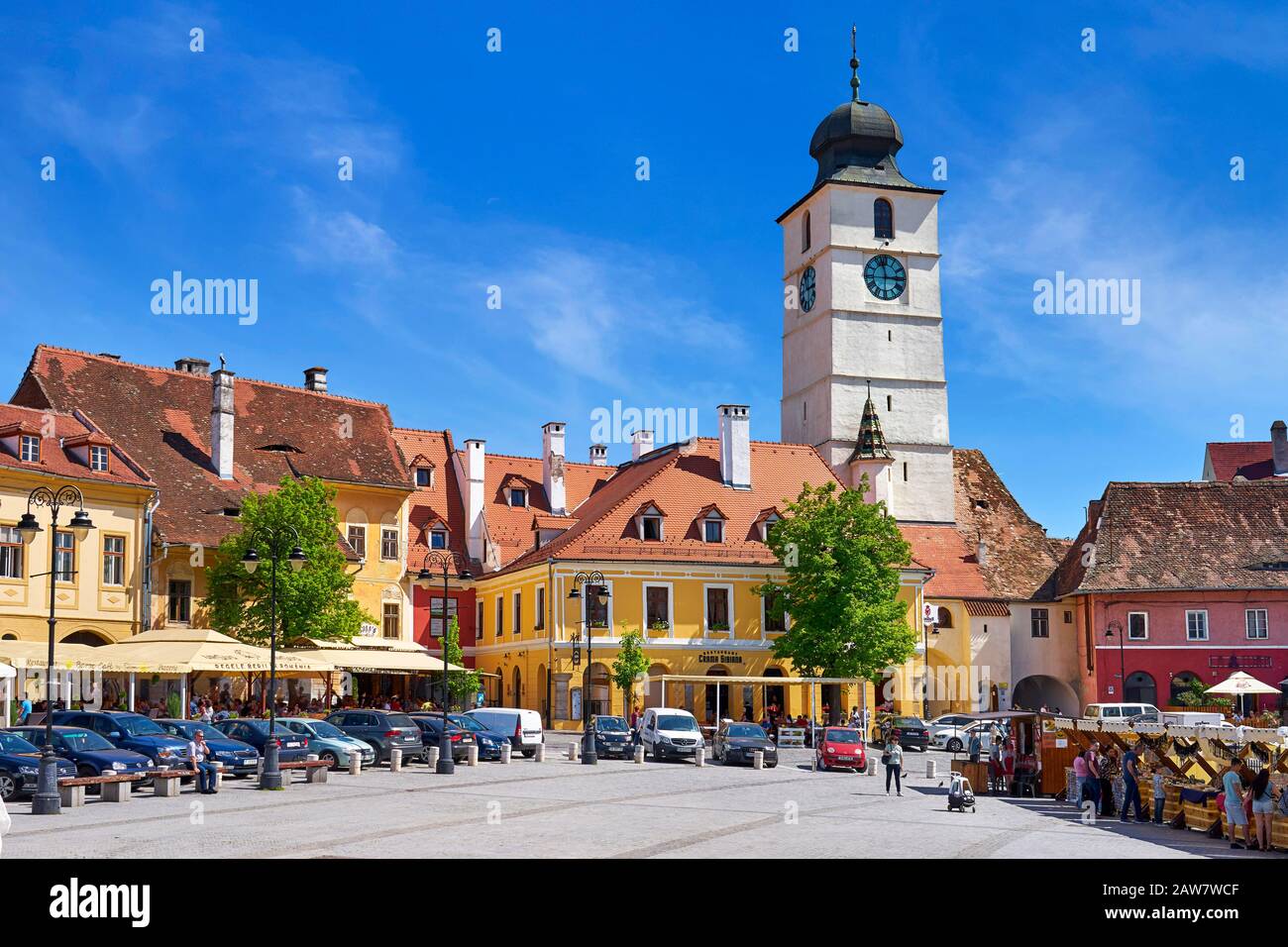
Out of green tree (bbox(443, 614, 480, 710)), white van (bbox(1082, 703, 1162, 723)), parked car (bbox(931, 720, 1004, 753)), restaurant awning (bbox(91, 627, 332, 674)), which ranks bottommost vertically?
parked car (bbox(931, 720, 1004, 753))

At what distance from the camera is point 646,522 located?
62781 millimetres

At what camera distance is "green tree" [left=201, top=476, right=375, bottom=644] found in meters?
50.0

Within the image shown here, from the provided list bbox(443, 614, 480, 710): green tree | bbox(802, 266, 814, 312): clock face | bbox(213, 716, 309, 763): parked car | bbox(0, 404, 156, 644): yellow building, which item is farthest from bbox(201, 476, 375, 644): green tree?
bbox(802, 266, 814, 312): clock face

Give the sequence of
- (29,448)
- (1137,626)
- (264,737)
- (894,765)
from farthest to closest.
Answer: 1. (1137,626)
2. (29,448)
3. (264,737)
4. (894,765)

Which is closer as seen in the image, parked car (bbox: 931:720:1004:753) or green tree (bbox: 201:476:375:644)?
parked car (bbox: 931:720:1004:753)

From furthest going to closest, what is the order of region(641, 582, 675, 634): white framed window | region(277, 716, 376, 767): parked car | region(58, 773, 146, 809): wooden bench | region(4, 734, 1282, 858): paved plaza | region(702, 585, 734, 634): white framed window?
region(702, 585, 734, 634): white framed window
region(641, 582, 675, 634): white framed window
region(277, 716, 376, 767): parked car
region(58, 773, 146, 809): wooden bench
region(4, 734, 1282, 858): paved plaza

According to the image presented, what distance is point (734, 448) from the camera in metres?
66.9

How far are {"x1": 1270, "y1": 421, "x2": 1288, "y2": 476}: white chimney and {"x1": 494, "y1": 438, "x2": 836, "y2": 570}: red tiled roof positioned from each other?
32.1 meters

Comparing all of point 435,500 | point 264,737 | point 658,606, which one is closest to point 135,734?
point 264,737

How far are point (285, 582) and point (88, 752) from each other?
61.4 ft

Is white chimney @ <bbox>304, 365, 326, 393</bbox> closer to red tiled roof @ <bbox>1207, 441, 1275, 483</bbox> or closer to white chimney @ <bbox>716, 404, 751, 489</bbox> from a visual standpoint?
white chimney @ <bbox>716, 404, 751, 489</bbox>

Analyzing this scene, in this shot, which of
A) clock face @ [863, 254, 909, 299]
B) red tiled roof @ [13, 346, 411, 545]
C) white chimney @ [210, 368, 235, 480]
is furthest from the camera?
clock face @ [863, 254, 909, 299]

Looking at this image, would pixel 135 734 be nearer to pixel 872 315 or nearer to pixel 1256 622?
pixel 1256 622
